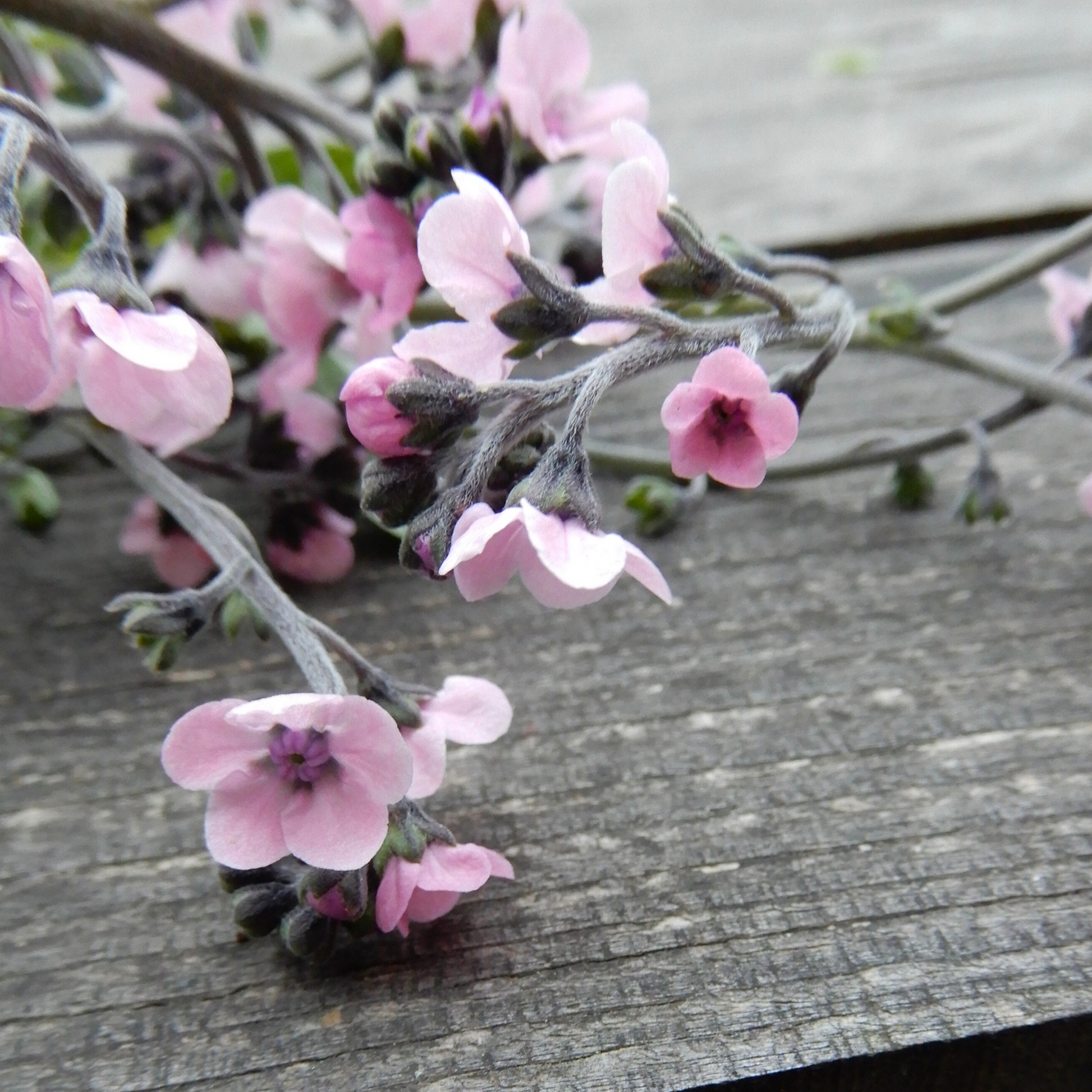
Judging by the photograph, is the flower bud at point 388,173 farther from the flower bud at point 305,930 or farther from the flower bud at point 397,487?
the flower bud at point 305,930

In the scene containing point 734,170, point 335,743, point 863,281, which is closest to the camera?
point 335,743

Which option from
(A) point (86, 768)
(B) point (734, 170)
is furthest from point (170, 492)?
(B) point (734, 170)

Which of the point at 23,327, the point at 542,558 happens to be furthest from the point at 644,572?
the point at 23,327

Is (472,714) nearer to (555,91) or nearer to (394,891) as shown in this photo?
(394,891)

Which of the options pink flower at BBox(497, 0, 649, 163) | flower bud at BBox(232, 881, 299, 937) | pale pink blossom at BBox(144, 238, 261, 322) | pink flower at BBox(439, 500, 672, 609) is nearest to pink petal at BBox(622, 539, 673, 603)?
pink flower at BBox(439, 500, 672, 609)

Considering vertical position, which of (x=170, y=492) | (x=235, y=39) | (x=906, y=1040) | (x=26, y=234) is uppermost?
(x=235, y=39)

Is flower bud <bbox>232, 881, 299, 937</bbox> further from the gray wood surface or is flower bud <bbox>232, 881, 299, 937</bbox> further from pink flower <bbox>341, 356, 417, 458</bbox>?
pink flower <bbox>341, 356, 417, 458</bbox>

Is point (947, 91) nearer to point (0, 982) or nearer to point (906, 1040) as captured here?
point (906, 1040)
